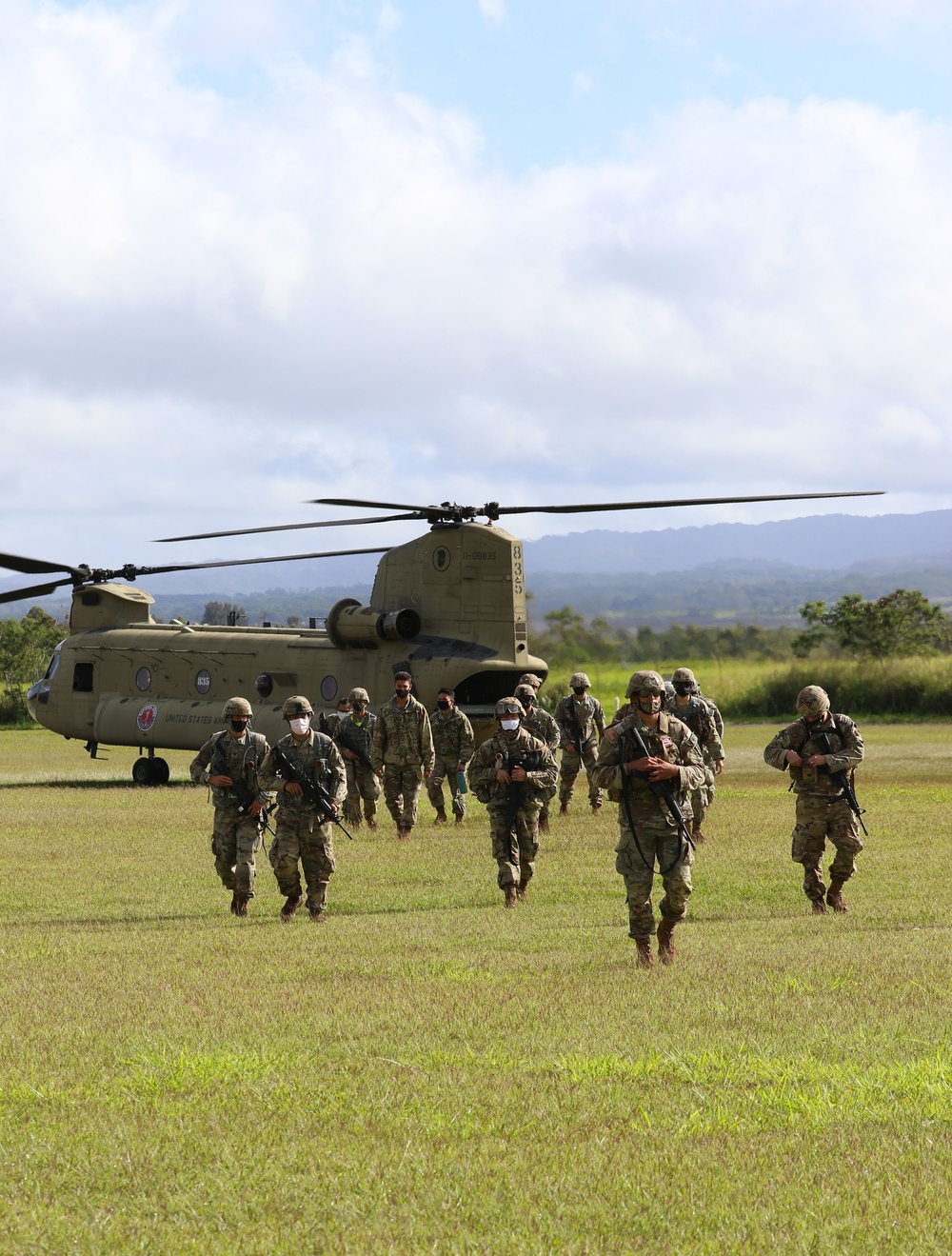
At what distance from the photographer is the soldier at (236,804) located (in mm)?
13039

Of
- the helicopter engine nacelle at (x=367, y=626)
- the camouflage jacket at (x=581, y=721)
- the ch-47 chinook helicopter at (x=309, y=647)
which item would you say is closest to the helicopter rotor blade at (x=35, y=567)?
the ch-47 chinook helicopter at (x=309, y=647)

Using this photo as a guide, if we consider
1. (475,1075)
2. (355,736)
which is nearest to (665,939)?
(475,1075)

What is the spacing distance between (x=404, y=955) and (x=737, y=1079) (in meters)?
4.09

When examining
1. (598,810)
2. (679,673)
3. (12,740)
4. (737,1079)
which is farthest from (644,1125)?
(12,740)

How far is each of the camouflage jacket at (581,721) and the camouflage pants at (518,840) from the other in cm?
734

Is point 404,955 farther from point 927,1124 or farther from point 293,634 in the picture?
point 293,634

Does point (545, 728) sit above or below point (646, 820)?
above

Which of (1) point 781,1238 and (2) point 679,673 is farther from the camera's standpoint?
(2) point 679,673

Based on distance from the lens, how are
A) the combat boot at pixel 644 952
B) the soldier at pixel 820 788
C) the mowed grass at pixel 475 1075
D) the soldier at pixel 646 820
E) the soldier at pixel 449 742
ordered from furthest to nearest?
the soldier at pixel 449 742 < the soldier at pixel 820 788 < the soldier at pixel 646 820 < the combat boot at pixel 644 952 < the mowed grass at pixel 475 1075

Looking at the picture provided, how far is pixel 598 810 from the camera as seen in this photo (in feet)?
71.1

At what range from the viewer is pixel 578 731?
21.1m

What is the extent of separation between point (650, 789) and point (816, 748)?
3.12m

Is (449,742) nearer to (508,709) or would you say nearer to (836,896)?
(508,709)

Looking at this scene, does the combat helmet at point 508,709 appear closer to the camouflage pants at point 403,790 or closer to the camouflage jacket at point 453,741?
the camouflage pants at point 403,790
